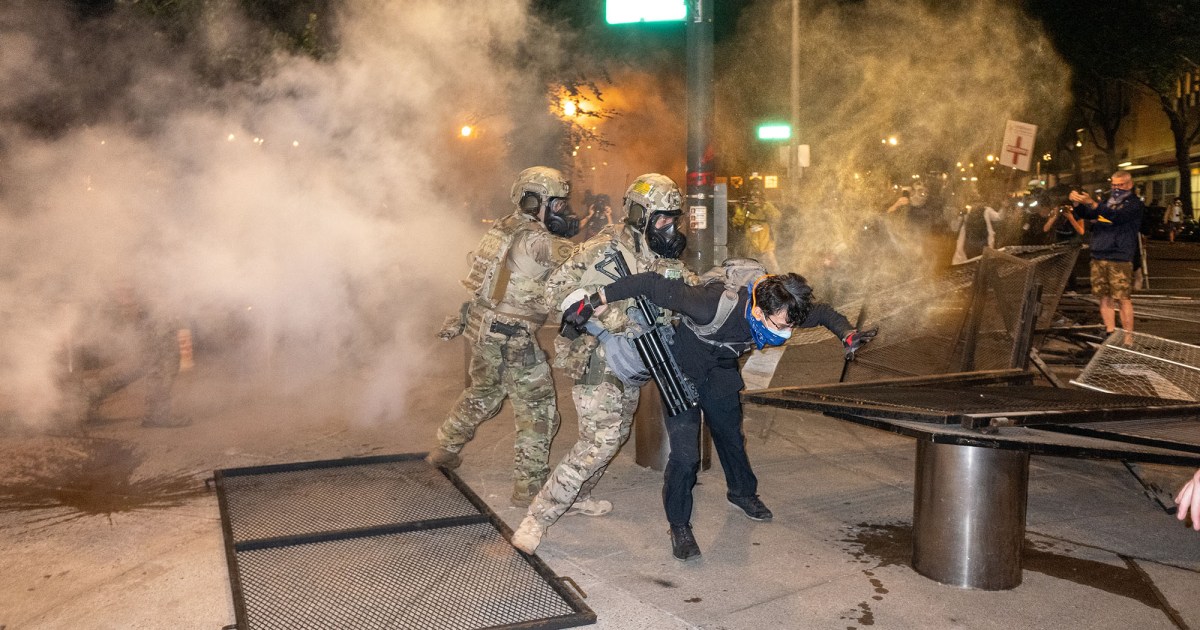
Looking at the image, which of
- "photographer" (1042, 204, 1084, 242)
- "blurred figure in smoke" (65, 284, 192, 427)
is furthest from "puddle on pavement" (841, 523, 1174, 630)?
"photographer" (1042, 204, 1084, 242)

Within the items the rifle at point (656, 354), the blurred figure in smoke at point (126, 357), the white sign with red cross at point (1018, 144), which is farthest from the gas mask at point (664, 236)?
the white sign with red cross at point (1018, 144)

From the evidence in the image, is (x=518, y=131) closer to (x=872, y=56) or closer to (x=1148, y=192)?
(x=872, y=56)

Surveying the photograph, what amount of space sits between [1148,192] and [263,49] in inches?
1854

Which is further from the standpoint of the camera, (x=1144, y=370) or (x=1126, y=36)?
(x=1126, y=36)

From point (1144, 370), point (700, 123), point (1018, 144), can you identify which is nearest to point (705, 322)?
point (700, 123)

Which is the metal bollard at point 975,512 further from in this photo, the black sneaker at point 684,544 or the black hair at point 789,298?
the black sneaker at point 684,544

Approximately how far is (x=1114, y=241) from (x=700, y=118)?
191 inches

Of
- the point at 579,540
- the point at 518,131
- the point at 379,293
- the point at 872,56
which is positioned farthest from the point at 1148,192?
the point at 579,540

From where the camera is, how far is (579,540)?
4500mm

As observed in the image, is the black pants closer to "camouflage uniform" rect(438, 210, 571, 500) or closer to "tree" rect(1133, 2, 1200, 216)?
"camouflage uniform" rect(438, 210, 571, 500)

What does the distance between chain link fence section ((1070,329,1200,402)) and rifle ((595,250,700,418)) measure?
101 inches

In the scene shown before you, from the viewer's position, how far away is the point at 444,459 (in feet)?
17.8

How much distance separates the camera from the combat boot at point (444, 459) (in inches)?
214

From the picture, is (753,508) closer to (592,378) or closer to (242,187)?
(592,378)
